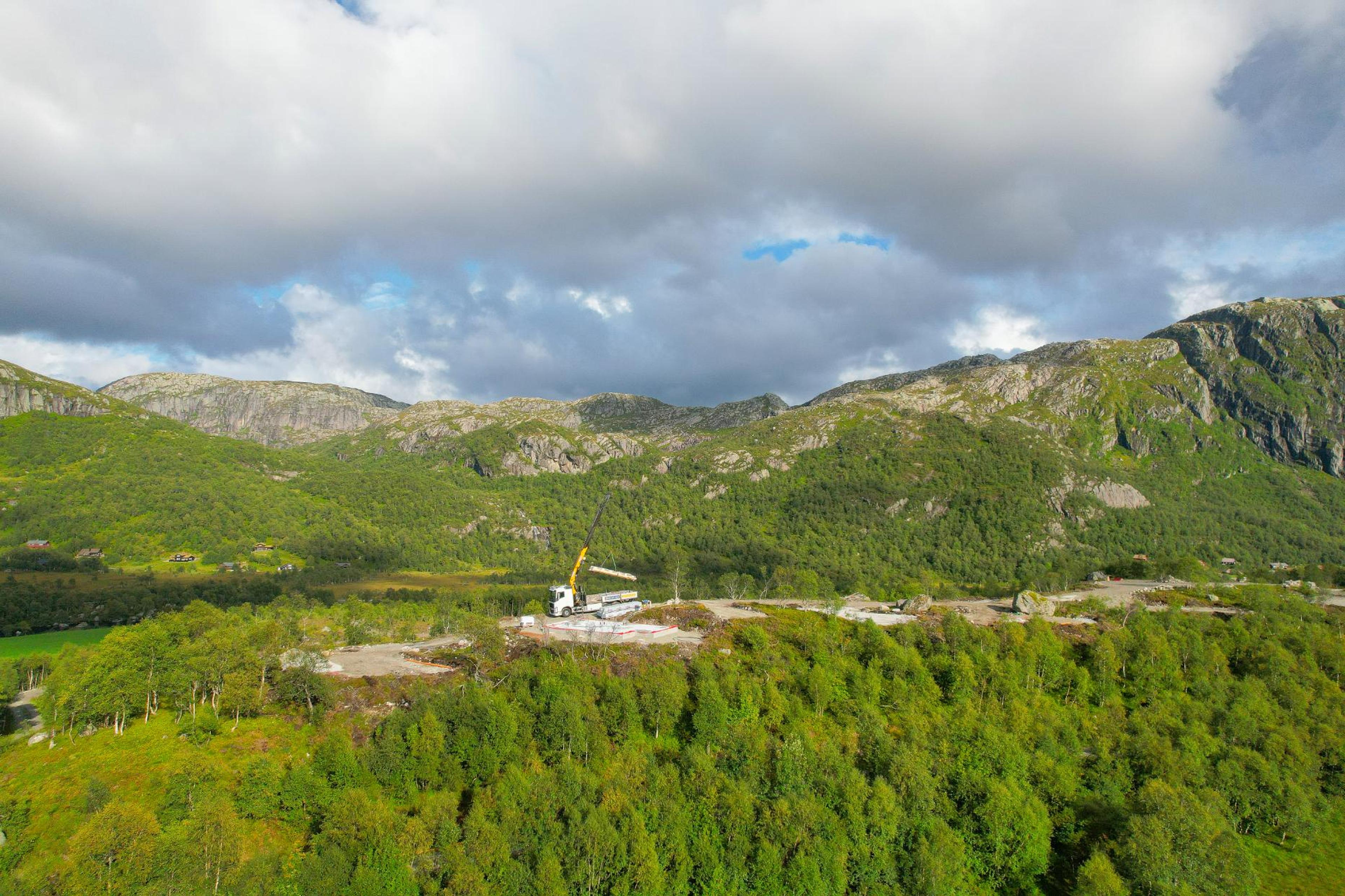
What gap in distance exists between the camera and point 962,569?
17388 cm

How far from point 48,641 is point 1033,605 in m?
160

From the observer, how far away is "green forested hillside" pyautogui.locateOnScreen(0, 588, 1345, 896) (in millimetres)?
34531

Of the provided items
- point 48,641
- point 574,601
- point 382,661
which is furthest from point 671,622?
point 48,641

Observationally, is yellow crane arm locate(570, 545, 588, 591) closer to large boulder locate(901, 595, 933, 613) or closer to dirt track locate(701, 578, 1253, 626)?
dirt track locate(701, 578, 1253, 626)

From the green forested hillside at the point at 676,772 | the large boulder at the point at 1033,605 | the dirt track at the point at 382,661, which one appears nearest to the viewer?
the green forested hillside at the point at 676,772

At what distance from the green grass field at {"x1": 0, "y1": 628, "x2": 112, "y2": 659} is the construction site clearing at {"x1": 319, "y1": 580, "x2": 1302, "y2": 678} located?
71572 mm

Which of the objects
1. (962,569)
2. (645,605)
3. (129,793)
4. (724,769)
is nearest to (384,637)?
(645,605)

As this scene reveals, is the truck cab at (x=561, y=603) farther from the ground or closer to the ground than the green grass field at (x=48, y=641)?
farther from the ground

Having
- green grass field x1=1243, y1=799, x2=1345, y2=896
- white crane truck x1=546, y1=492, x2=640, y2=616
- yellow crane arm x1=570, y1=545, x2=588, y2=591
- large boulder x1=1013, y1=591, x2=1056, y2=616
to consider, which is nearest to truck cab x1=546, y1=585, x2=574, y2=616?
white crane truck x1=546, y1=492, x2=640, y2=616

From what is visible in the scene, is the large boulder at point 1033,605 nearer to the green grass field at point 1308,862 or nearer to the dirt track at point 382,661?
the green grass field at point 1308,862

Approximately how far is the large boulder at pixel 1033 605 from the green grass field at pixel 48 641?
5413 inches

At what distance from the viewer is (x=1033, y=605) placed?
3086 inches

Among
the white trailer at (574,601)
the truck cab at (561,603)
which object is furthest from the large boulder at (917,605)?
the truck cab at (561,603)

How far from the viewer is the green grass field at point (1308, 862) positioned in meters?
43.0
